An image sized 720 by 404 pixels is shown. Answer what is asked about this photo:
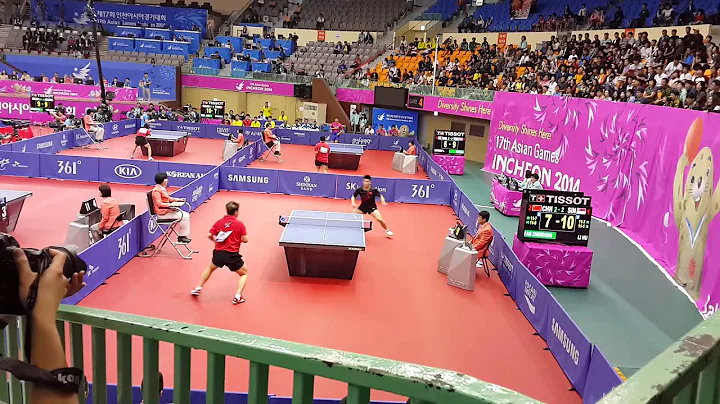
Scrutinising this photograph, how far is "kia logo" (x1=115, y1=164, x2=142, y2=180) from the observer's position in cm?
1977

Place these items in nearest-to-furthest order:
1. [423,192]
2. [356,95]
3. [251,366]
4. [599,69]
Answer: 1. [251,366]
2. [423,192]
3. [599,69]
4. [356,95]

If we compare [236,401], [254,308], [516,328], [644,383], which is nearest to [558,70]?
[516,328]

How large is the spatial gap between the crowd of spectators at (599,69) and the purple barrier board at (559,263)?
178 inches

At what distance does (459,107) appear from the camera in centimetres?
3012

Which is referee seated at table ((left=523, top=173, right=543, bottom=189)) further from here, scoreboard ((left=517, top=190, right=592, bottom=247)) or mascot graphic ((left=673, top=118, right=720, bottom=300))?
scoreboard ((left=517, top=190, right=592, bottom=247))

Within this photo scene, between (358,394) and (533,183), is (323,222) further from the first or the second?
(358,394)

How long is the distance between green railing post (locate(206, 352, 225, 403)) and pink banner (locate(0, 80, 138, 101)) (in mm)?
36443

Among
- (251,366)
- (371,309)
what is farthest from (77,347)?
(371,309)

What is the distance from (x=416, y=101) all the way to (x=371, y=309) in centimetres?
2481

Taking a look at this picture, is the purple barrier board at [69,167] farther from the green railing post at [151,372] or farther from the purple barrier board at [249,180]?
the green railing post at [151,372]

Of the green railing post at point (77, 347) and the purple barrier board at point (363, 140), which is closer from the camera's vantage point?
the green railing post at point (77, 347)

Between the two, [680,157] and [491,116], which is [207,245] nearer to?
[680,157]

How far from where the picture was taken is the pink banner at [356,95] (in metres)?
35.9

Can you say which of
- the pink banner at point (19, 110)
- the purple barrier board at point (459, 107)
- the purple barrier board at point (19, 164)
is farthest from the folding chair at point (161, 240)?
the pink banner at point (19, 110)
